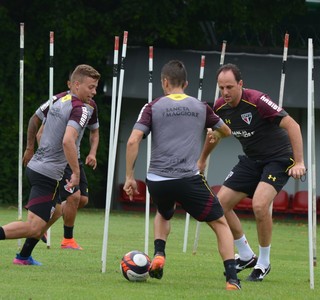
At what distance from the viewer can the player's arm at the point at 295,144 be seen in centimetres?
1044

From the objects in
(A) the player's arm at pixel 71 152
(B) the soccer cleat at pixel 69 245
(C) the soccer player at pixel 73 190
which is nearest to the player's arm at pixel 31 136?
(C) the soccer player at pixel 73 190

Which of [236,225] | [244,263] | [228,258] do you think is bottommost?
[244,263]

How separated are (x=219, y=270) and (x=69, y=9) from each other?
15772 mm

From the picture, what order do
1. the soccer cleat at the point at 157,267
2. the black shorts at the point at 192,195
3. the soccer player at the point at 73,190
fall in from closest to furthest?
the black shorts at the point at 192,195 → the soccer cleat at the point at 157,267 → the soccer player at the point at 73,190

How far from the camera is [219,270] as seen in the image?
40.3 feet

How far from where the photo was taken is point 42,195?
11312mm

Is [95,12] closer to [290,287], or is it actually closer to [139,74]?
[139,74]

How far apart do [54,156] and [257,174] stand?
2133 mm

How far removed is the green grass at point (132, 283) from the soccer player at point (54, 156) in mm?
493

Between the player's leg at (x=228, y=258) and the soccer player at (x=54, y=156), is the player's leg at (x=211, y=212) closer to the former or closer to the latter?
the player's leg at (x=228, y=258)

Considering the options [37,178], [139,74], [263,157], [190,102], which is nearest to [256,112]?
A: [263,157]

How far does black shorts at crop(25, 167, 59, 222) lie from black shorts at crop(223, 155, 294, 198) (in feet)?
6.11

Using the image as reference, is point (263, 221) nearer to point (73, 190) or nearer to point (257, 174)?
point (257, 174)

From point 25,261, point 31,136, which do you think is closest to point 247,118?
point 25,261
